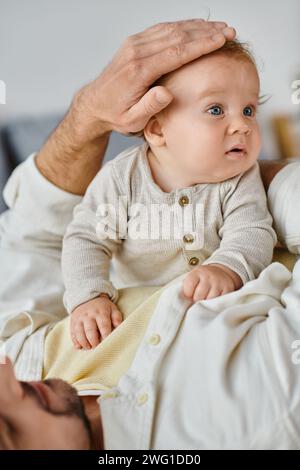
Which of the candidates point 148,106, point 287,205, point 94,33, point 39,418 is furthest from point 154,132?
point 94,33

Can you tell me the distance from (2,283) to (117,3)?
716mm

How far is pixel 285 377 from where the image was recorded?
21.4 inches

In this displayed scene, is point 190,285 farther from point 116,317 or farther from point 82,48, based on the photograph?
point 82,48

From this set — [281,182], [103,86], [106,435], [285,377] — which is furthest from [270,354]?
[103,86]

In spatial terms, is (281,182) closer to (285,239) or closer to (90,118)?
(285,239)

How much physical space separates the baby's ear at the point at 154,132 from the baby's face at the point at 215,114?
0.10ft

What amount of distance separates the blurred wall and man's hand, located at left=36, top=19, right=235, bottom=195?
1.03ft

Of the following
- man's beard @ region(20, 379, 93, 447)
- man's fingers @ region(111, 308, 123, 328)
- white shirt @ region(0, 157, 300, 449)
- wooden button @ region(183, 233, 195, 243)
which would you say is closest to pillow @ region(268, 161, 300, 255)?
white shirt @ region(0, 157, 300, 449)

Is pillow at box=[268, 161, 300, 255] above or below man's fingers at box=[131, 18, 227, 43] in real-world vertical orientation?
below

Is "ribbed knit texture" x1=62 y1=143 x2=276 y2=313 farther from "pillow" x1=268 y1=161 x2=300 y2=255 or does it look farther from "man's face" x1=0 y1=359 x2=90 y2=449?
"man's face" x1=0 y1=359 x2=90 y2=449

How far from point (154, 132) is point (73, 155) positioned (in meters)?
0.21

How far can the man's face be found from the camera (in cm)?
54

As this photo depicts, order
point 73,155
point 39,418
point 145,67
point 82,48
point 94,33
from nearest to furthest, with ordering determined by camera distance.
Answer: point 39,418 < point 145,67 < point 73,155 < point 94,33 < point 82,48

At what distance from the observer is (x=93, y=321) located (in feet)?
2.35
